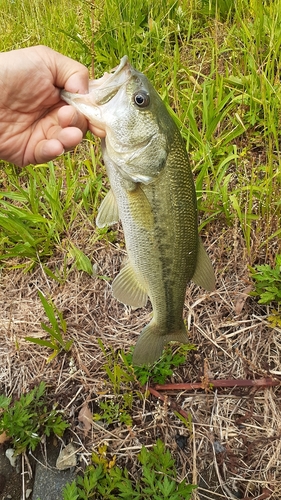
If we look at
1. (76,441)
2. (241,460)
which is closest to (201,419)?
(241,460)

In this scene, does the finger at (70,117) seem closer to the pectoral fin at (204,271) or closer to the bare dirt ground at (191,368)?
the pectoral fin at (204,271)

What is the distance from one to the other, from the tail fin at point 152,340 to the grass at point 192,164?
0.38 metres

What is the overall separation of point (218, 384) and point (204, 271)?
0.90 meters

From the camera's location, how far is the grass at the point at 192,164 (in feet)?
8.70

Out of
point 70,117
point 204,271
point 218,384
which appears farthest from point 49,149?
point 218,384

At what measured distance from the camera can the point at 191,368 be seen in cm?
249

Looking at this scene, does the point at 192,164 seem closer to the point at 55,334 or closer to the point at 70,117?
the point at 70,117

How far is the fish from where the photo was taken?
1.65 meters

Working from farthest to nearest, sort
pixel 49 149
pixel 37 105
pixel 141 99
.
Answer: pixel 37 105
pixel 49 149
pixel 141 99

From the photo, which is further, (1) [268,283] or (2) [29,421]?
(1) [268,283]

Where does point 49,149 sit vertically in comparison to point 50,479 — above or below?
above

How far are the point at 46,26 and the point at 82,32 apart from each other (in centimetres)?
46

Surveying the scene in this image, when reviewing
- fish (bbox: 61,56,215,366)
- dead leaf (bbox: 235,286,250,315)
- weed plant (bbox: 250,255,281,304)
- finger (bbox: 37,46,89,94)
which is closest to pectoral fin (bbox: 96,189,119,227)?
fish (bbox: 61,56,215,366)

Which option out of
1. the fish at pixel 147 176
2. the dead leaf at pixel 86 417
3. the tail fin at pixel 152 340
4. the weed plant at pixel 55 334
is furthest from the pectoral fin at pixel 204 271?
the dead leaf at pixel 86 417
